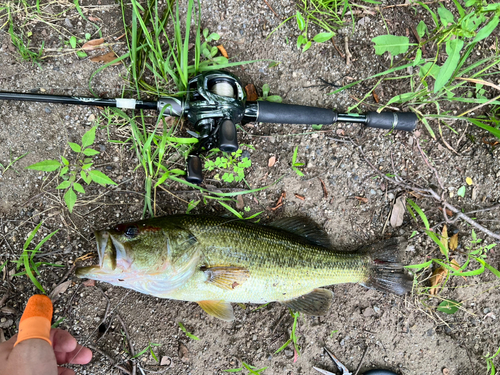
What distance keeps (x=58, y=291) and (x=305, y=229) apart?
2314 mm

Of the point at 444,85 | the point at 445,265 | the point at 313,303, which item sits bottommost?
the point at 313,303

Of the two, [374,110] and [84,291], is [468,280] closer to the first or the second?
[374,110]

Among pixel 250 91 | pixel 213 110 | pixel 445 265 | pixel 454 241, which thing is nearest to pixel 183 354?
pixel 213 110

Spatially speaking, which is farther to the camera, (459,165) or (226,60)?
(459,165)

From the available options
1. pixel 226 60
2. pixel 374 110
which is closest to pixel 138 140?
pixel 226 60

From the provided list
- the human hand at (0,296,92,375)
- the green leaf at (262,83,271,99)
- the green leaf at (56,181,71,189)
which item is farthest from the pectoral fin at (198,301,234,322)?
the green leaf at (262,83,271,99)

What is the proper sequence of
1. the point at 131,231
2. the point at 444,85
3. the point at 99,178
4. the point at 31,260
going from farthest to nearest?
the point at 444,85 → the point at 31,260 → the point at 99,178 → the point at 131,231

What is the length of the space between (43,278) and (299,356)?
2.53 metres

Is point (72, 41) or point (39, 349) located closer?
point (39, 349)

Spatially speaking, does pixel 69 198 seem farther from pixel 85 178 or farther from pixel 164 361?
pixel 164 361

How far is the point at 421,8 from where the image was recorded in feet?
11.0

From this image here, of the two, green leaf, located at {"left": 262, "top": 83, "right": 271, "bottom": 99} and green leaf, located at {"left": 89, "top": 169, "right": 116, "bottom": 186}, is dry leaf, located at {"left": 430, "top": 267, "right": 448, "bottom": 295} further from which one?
green leaf, located at {"left": 89, "top": 169, "right": 116, "bottom": 186}

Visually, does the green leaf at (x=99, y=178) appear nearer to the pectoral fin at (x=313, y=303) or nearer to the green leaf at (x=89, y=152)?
the green leaf at (x=89, y=152)

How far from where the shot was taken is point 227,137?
2.43 metres
